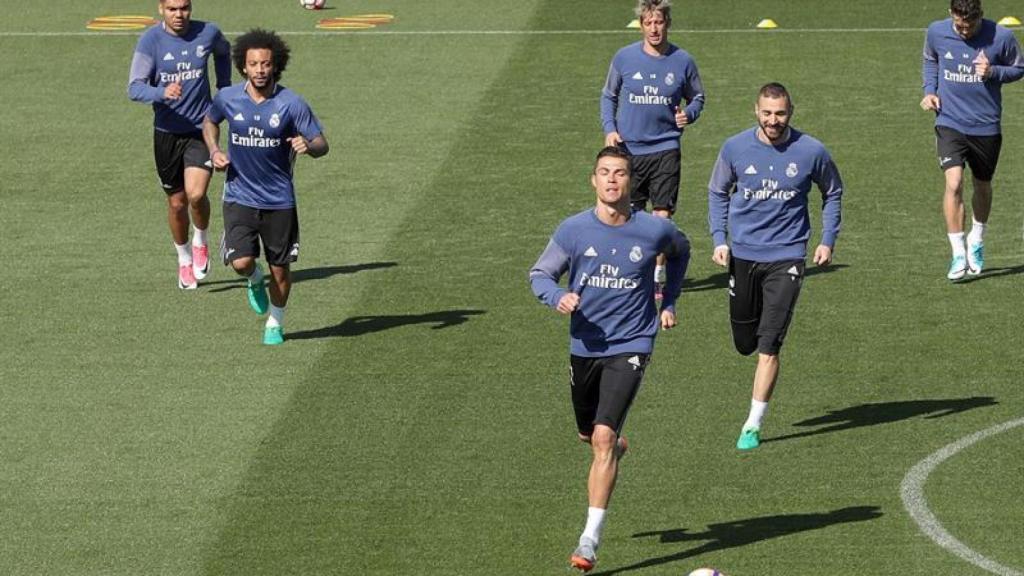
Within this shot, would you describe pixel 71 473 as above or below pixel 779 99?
below

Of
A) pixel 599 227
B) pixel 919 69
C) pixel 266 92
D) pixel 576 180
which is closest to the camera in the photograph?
pixel 599 227

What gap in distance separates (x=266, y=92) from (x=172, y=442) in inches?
135

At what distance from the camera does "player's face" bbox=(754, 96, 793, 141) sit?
14180mm

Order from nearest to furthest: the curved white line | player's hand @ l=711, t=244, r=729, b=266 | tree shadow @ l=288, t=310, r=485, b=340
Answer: the curved white line → player's hand @ l=711, t=244, r=729, b=266 → tree shadow @ l=288, t=310, r=485, b=340

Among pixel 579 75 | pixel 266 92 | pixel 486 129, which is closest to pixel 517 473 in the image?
pixel 266 92

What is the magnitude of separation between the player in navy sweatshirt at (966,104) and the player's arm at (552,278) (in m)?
7.03

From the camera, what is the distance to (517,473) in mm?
13922

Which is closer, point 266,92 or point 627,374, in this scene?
point 627,374

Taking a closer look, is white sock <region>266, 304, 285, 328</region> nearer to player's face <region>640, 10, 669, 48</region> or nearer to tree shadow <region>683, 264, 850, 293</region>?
tree shadow <region>683, 264, 850, 293</region>

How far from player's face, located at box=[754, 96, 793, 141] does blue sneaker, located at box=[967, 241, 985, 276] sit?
5019mm

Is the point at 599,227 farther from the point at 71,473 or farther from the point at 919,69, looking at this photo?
the point at 919,69

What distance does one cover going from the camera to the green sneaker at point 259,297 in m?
17.6

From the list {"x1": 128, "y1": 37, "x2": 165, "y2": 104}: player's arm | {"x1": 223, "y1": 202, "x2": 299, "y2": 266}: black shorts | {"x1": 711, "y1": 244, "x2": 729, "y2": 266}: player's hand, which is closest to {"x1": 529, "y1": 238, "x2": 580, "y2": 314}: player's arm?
{"x1": 711, "y1": 244, "x2": 729, "y2": 266}: player's hand

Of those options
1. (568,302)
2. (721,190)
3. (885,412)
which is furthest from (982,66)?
(568,302)
